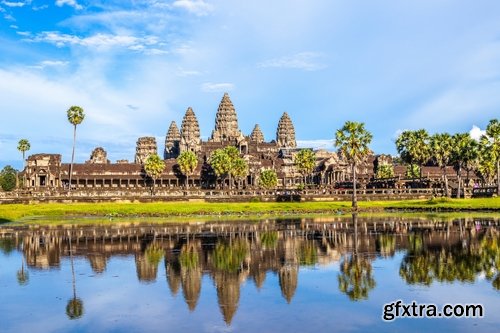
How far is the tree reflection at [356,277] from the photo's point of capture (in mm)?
22047

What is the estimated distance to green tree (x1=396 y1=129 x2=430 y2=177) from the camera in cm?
10688

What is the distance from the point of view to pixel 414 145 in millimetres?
107312

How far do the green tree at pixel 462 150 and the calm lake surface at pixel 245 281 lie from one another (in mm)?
56568

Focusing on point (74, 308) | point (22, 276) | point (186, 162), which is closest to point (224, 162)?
point (186, 162)

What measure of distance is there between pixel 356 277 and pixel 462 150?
79.7 metres

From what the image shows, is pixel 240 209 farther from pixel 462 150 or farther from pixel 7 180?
pixel 7 180

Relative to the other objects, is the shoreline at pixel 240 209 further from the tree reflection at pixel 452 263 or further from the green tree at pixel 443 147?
the tree reflection at pixel 452 263

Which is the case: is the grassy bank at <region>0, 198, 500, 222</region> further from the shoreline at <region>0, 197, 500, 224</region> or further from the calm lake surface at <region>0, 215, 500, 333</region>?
the calm lake surface at <region>0, 215, 500, 333</region>

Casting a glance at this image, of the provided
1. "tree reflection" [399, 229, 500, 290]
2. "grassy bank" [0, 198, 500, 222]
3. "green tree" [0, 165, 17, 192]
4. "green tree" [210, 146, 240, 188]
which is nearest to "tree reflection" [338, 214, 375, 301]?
"tree reflection" [399, 229, 500, 290]

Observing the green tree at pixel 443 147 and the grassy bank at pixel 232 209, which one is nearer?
the grassy bank at pixel 232 209

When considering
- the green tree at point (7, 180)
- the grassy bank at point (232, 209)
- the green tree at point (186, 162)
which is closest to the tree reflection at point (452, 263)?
the grassy bank at point (232, 209)

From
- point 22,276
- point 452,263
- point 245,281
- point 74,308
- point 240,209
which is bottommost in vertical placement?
point 74,308

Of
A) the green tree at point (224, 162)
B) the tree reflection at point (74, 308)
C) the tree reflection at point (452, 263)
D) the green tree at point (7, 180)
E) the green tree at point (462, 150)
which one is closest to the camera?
the tree reflection at point (74, 308)

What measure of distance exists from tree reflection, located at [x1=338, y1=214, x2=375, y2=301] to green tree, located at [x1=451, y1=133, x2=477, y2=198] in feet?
235
